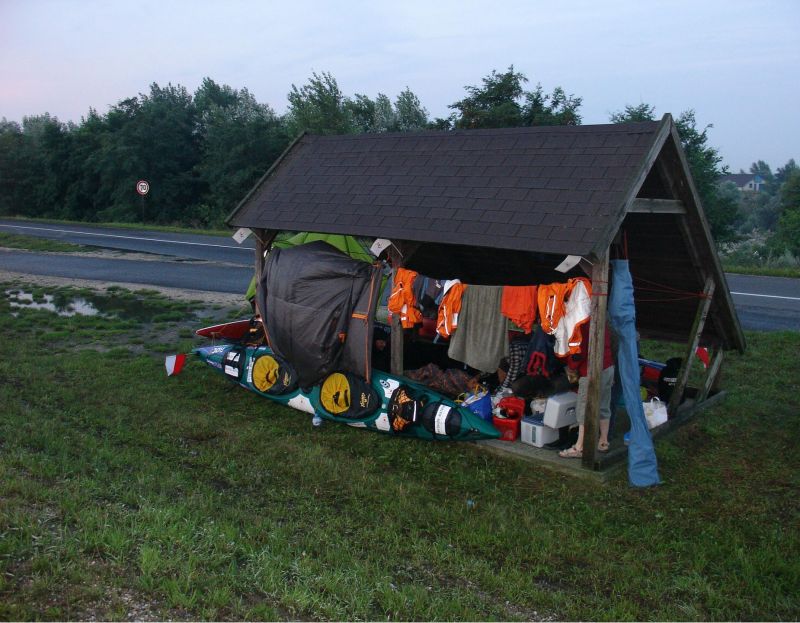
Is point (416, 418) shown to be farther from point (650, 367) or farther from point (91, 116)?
point (91, 116)

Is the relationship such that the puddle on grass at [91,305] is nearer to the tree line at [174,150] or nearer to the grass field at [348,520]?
the grass field at [348,520]

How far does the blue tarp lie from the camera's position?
7.43m

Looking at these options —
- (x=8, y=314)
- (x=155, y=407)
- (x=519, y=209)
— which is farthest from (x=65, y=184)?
(x=519, y=209)

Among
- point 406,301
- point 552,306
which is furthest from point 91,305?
point 552,306

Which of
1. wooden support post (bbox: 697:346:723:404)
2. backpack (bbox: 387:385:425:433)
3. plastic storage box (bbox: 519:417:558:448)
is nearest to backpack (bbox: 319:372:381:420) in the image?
backpack (bbox: 387:385:425:433)

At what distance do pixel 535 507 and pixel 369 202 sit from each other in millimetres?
4576

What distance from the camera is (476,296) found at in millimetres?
8344

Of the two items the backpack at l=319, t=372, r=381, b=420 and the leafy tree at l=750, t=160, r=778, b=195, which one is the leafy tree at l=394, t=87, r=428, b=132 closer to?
the backpack at l=319, t=372, r=381, b=420

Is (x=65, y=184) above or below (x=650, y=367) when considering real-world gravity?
above

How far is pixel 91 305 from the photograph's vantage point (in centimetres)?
1698

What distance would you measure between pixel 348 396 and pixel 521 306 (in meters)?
2.56

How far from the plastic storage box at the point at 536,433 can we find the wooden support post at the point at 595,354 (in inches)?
25.2

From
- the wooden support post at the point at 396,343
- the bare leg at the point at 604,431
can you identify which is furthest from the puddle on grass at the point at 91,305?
the bare leg at the point at 604,431

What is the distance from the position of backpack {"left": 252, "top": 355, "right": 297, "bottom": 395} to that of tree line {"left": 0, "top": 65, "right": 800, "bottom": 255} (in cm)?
2411
